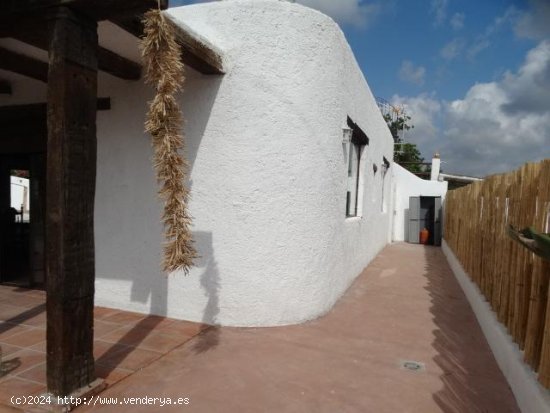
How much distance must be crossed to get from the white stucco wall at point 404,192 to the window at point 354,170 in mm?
9164

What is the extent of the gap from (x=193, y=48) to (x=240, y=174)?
4.61 ft

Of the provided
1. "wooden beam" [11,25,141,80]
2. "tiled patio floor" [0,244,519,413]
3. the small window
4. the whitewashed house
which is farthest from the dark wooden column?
the small window

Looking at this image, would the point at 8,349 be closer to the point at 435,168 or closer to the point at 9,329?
the point at 9,329

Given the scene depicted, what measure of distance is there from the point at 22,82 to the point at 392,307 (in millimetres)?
6313

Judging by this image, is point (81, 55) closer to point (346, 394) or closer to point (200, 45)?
point (200, 45)

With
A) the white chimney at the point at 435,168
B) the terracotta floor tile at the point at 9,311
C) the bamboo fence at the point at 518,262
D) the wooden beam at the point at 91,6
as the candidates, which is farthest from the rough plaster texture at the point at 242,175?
the white chimney at the point at 435,168

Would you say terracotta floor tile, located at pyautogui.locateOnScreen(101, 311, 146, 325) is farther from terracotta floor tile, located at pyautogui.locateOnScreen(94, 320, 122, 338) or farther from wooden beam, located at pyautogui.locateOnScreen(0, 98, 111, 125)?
wooden beam, located at pyautogui.locateOnScreen(0, 98, 111, 125)

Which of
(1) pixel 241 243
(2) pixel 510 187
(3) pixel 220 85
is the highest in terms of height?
(3) pixel 220 85

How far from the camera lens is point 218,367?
3.75m

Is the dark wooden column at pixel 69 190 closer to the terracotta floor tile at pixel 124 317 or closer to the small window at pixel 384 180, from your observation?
the terracotta floor tile at pixel 124 317

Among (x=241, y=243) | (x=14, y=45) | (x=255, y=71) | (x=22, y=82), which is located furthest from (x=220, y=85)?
(x=22, y=82)

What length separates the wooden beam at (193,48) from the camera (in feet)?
11.7

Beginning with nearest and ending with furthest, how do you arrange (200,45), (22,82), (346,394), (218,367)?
(346,394) < (218,367) < (200,45) < (22,82)

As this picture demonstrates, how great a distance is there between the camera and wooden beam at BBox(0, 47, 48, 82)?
4546 millimetres
